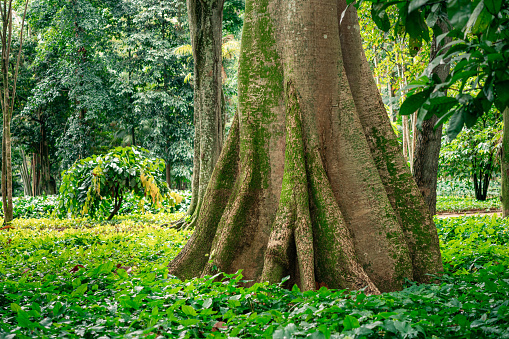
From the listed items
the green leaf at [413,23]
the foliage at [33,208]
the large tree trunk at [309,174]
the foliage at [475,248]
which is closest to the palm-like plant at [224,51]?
the foliage at [33,208]

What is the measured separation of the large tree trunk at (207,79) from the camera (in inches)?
342

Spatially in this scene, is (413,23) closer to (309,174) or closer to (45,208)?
(309,174)

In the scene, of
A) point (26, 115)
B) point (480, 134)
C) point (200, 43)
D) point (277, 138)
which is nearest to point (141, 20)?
point (26, 115)

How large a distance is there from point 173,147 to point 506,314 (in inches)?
915

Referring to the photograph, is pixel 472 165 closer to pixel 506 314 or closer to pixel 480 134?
pixel 480 134

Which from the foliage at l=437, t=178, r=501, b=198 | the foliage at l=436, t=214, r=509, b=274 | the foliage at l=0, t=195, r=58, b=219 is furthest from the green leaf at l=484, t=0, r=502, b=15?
the foliage at l=437, t=178, r=501, b=198

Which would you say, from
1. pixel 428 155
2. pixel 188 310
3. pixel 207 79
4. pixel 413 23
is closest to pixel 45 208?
pixel 207 79

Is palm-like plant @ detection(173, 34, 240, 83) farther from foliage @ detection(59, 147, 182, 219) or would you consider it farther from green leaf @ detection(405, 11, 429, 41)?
green leaf @ detection(405, 11, 429, 41)

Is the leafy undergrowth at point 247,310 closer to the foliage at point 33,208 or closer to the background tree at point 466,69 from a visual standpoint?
the background tree at point 466,69

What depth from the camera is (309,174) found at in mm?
3715

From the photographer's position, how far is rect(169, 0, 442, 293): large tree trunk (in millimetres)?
3500

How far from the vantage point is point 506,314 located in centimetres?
203

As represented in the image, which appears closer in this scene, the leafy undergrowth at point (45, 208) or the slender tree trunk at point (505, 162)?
the slender tree trunk at point (505, 162)

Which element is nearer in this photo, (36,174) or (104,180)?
(104,180)
